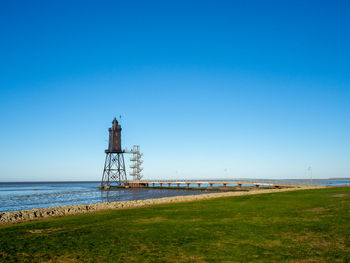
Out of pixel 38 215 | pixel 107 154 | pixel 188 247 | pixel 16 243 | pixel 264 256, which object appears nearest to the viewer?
pixel 264 256

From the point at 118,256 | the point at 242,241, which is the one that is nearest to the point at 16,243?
the point at 118,256

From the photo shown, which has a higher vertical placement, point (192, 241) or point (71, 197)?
point (192, 241)

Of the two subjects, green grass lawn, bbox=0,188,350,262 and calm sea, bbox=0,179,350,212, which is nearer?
green grass lawn, bbox=0,188,350,262

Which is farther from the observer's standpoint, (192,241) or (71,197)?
(71,197)

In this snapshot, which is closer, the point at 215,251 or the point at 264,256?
the point at 264,256

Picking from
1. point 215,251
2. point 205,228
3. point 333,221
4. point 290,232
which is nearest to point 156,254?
point 215,251

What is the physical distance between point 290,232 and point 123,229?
7.79 metres

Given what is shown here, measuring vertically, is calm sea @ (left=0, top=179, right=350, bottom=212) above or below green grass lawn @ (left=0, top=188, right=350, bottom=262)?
below

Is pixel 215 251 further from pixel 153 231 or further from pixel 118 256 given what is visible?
pixel 153 231

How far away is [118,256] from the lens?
891 cm

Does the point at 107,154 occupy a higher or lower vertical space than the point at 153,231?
higher

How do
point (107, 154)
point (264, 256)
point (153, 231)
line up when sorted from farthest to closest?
point (107, 154) < point (153, 231) < point (264, 256)

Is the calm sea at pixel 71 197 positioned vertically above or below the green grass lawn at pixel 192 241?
below

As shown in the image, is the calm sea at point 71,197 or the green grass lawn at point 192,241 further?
the calm sea at point 71,197
